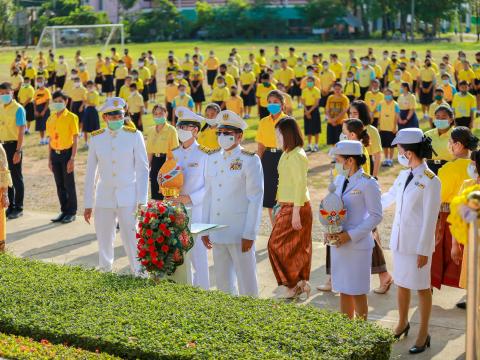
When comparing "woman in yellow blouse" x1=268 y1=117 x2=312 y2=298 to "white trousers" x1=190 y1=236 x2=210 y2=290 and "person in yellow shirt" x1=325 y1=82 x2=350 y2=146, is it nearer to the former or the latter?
"white trousers" x1=190 y1=236 x2=210 y2=290

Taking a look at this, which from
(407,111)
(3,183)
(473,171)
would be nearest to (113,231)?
(3,183)

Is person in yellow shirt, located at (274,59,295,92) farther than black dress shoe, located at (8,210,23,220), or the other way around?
person in yellow shirt, located at (274,59,295,92)

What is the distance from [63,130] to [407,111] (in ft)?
28.0

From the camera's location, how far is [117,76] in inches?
1232

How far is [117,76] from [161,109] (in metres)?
20.0

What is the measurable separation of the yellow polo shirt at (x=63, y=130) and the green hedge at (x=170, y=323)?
543 cm

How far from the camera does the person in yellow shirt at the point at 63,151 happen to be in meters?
12.8

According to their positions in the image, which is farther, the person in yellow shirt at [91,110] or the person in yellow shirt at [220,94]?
the person in yellow shirt at [220,94]

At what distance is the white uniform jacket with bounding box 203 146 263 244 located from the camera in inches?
332

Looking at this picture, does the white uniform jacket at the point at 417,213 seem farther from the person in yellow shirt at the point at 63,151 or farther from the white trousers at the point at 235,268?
the person in yellow shirt at the point at 63,151

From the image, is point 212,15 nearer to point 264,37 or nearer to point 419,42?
point 264,37

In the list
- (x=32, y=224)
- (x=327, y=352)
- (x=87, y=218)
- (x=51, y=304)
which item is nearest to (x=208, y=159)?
(x=87, y=218)

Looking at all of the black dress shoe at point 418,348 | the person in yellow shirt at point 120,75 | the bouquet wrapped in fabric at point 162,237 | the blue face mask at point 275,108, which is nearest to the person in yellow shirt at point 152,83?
the person in yellow shirt at point 120,75

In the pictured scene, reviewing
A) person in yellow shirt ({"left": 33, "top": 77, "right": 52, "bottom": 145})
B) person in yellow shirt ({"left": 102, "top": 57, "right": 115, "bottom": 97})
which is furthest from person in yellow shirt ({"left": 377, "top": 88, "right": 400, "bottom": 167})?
person in yellow shirt ({"left": 102, "top": 57, "right": 115, "bottom": 97})
